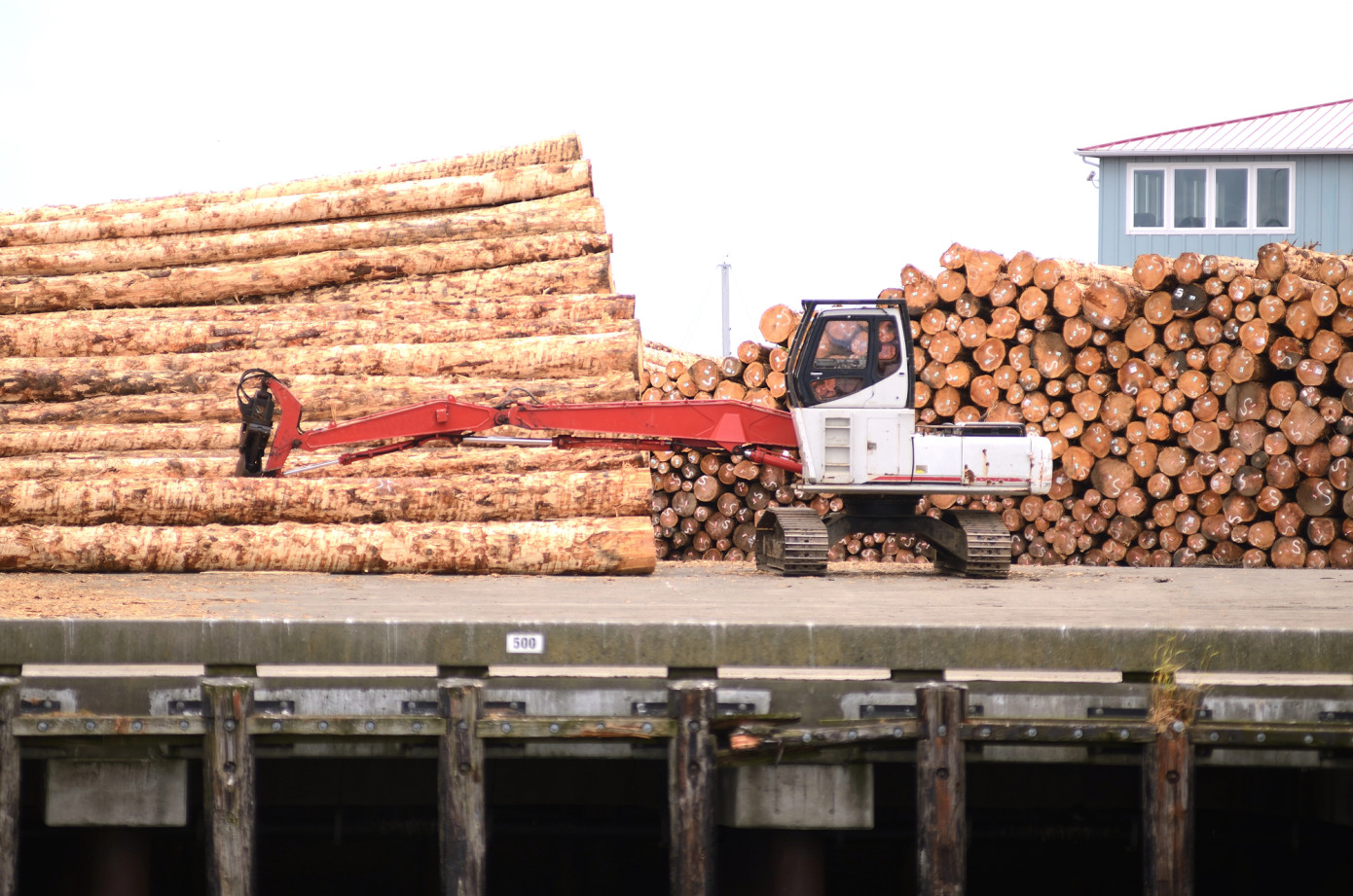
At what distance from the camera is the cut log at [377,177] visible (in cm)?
1459

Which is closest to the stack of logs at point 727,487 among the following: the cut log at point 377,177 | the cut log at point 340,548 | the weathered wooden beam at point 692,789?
the cut log at point 377,177

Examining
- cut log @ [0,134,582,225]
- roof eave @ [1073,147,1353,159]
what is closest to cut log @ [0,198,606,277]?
cut log @ [0,134,582,225]

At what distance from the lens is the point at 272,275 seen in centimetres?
1318

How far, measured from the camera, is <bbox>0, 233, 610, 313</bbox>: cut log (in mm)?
13109

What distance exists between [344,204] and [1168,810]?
36.3ft

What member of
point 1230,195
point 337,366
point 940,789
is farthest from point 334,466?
point 1230,195

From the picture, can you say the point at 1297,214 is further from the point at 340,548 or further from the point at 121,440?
the point at 121,440

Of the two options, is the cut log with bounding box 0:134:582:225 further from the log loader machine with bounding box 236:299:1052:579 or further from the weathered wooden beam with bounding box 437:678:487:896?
the weathered wooden beam with bounding box 437:678:487:896

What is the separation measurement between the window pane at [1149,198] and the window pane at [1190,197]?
212 millimetres

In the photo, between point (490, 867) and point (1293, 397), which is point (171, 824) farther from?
point (1293, 397)

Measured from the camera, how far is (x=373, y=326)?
12.1 m

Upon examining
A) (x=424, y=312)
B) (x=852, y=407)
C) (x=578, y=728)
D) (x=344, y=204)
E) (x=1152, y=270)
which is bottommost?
(x=578, y=728)

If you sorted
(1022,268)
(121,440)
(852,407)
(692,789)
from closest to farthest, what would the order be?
(692,789) < (852,407) < (121,440) < (1022,268)

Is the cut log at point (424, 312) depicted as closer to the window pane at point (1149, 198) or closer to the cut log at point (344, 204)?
the cut log at point (344, 204)
